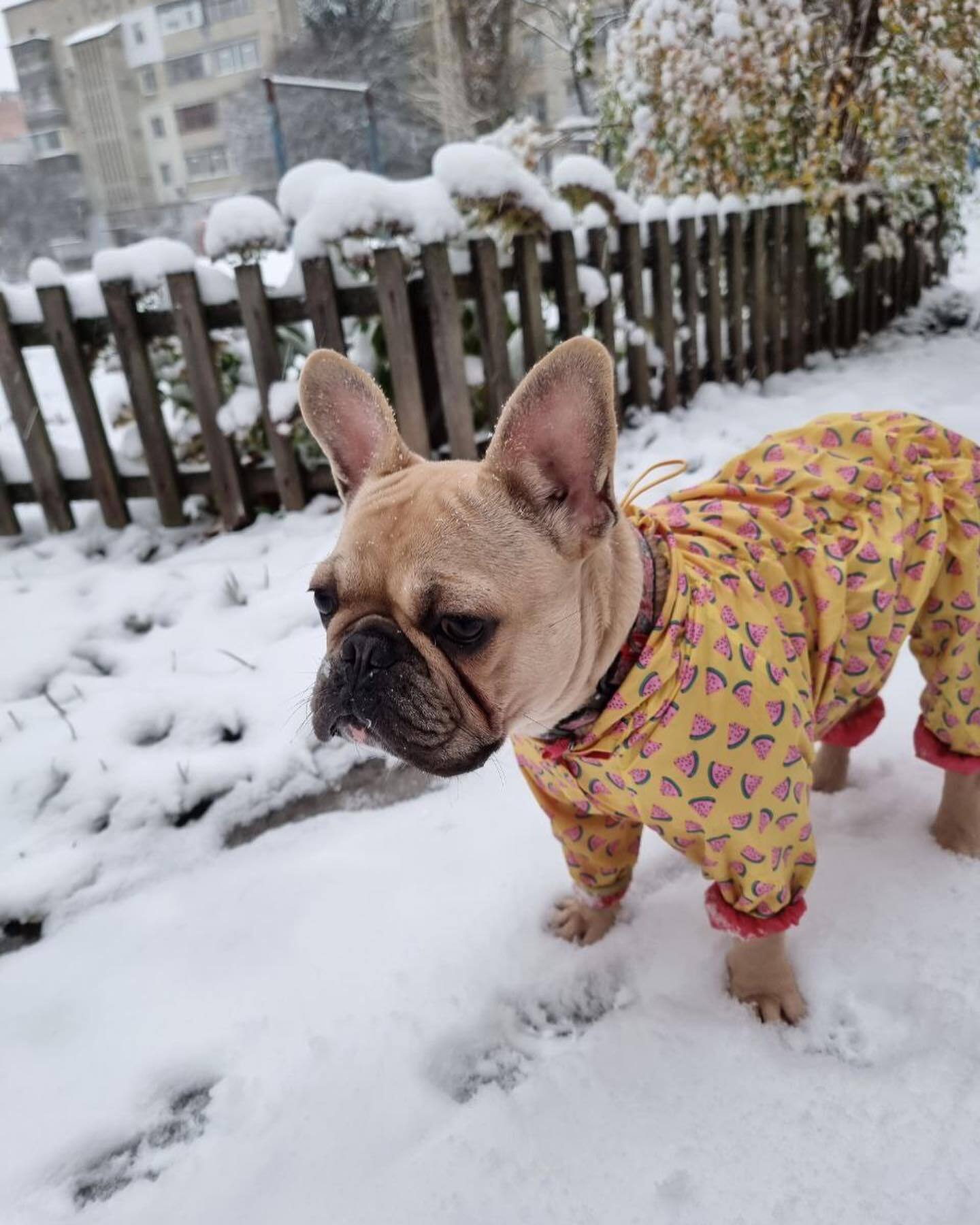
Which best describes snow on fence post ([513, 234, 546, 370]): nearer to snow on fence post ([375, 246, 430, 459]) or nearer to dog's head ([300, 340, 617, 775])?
snow on fence post ([375, 246, 430, 459])

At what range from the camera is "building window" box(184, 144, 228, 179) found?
25031 millimetres

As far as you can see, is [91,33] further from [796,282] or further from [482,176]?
[482,176]

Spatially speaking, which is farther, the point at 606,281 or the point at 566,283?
the point at 606,281

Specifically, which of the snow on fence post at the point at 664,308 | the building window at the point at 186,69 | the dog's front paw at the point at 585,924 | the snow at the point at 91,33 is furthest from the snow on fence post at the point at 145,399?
the snow at the point at 91,33

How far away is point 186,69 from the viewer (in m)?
22.9

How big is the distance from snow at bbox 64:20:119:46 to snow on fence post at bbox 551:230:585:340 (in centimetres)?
2357

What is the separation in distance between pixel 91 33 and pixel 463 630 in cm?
2689

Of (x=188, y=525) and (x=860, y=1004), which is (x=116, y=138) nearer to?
(x=188, y=525)

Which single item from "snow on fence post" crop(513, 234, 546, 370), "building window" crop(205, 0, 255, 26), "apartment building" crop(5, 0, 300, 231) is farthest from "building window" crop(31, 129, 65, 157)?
"snow on fence post" crop(513, 234, 546, 370)

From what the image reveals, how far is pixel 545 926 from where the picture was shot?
1.82m

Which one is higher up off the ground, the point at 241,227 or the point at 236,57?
the point at 236,57

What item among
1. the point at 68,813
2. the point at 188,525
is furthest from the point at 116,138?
the point at 68,813

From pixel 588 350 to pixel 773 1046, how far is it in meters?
1.27

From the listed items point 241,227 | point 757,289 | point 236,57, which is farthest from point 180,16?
point 241,227
